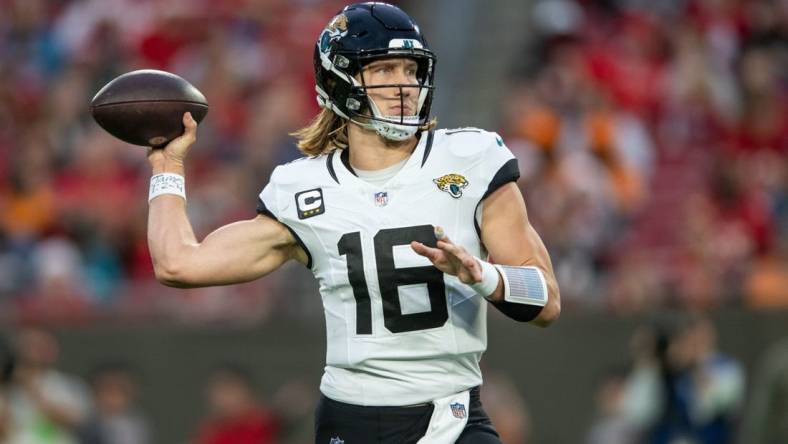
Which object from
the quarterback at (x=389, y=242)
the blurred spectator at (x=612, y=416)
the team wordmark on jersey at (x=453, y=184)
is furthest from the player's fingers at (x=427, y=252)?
the blurred spectator at (x=612, y=416)

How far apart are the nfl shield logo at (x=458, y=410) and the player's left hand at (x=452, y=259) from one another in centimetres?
48

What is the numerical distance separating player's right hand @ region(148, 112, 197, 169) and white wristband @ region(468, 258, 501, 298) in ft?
3.79

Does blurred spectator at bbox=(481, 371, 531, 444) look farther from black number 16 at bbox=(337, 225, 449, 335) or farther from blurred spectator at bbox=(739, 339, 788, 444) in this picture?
black number 16 at bbox=(337, 225, 449, 335)

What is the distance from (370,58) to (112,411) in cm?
530

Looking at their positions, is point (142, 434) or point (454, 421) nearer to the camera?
point (454, 421)

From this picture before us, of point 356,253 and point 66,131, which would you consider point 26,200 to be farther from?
point 356,253

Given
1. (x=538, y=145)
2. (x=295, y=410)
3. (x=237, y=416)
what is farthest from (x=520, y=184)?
(x=237, y=416)

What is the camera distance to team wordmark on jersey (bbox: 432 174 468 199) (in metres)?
4.43

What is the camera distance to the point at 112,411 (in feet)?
30.6

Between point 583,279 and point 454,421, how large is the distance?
5112 mm

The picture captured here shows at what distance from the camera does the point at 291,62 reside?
11961 mm

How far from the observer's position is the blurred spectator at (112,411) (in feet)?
30.0

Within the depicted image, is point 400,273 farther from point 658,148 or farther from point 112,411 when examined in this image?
point 658,148

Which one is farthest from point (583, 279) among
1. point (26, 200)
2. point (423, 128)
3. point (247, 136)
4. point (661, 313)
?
point (423, 128)
